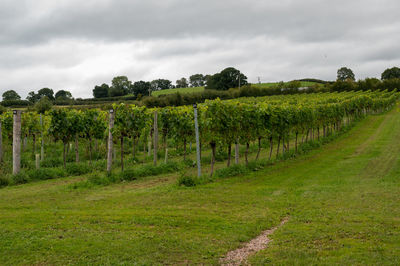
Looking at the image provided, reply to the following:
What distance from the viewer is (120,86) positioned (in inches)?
3748

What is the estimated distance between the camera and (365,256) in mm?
5461

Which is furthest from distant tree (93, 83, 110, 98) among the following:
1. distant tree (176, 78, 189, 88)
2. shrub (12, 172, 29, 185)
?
shrub (12, 172, 29, 185)

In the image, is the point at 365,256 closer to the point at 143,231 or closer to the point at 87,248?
the point at 143,231

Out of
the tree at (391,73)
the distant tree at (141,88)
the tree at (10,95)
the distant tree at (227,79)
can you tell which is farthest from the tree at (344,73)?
the tree at (10,95)

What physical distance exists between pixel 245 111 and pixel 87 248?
10681mm

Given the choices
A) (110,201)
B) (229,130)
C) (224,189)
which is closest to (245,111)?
(229,130)

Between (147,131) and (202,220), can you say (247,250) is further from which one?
(147,131)

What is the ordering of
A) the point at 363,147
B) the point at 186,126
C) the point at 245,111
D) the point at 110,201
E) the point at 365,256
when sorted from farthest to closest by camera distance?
the point at 363,147
the point at 186,126
the point at 245,111
the point at 110,201
the point at 365,256

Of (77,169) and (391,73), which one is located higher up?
(391,73)

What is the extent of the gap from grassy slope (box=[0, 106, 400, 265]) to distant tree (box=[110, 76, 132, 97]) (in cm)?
7789

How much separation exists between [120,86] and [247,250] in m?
93.4

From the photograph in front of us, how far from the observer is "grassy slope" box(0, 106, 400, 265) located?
5.58 meters

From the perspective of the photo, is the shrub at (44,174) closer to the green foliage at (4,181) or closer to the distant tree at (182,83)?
the green foliage at (4,181)

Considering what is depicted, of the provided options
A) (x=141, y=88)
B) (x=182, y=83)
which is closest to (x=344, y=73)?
(x=182, y=83)
